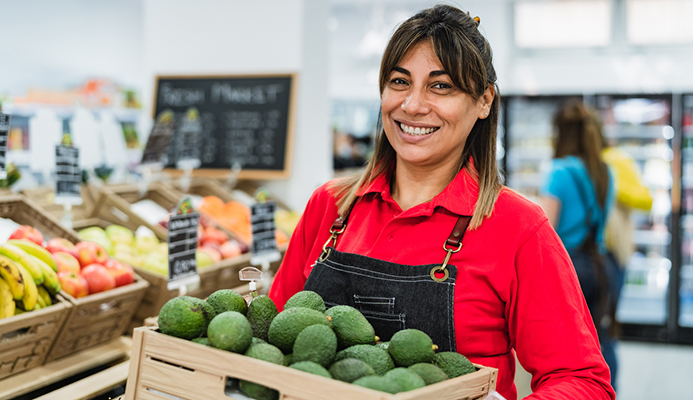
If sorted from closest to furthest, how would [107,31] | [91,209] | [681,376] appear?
[91,209] → [681,376] → [107,31]

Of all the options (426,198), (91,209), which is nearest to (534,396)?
(426,198)

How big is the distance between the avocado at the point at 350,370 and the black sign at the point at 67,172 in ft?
5.96

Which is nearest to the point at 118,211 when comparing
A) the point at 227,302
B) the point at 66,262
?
the point at 66,262

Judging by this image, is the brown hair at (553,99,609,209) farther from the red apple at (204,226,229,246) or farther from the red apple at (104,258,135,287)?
the red apple at (104,258,135,287)

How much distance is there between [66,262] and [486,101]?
1476 mm

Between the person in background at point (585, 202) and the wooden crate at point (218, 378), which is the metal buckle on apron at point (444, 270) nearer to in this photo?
the wooden crate at point (218, 378)

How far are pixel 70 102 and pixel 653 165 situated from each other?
19.5ft

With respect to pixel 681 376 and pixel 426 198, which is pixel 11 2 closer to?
pixel 426 198

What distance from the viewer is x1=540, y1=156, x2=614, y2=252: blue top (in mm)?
3508

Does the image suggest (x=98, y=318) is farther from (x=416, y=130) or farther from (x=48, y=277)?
(x=416, y=130)

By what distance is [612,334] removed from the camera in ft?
12.1

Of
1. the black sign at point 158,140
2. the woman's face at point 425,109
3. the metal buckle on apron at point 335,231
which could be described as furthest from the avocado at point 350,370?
the black sign at point 158,140

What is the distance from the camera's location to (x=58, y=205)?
2684mm

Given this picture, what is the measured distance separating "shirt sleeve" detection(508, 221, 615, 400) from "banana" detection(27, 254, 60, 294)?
4.50ft
